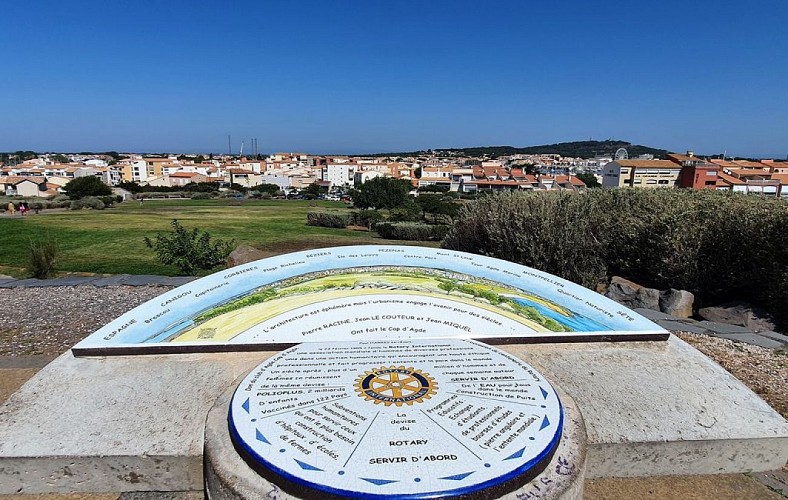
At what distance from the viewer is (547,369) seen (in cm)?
355

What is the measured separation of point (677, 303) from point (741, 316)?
76 cm

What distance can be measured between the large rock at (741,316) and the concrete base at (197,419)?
3136mm

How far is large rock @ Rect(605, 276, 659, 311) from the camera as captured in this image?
262 inches

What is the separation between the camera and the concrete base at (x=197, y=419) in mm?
2641

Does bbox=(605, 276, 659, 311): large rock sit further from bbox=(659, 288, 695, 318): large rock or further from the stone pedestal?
the stone pedestal

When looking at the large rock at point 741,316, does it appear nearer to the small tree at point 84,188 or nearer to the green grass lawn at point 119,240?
the green grass lawn at point 119,240

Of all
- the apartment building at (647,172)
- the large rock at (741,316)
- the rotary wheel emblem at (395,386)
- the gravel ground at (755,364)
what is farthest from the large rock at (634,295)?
the apartment building at (647,172)

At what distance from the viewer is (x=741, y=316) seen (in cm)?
615

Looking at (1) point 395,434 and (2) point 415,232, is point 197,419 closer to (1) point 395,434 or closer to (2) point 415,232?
(1) point 395,434

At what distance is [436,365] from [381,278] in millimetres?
1584

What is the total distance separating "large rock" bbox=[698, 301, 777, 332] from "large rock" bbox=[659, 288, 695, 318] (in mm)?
183

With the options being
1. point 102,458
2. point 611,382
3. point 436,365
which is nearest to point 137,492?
point 102,458

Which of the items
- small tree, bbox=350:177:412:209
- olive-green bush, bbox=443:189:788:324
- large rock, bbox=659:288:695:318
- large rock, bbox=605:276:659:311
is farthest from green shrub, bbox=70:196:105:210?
large rock, bbox=659:288:695:318

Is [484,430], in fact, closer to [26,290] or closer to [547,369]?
[547,369]
